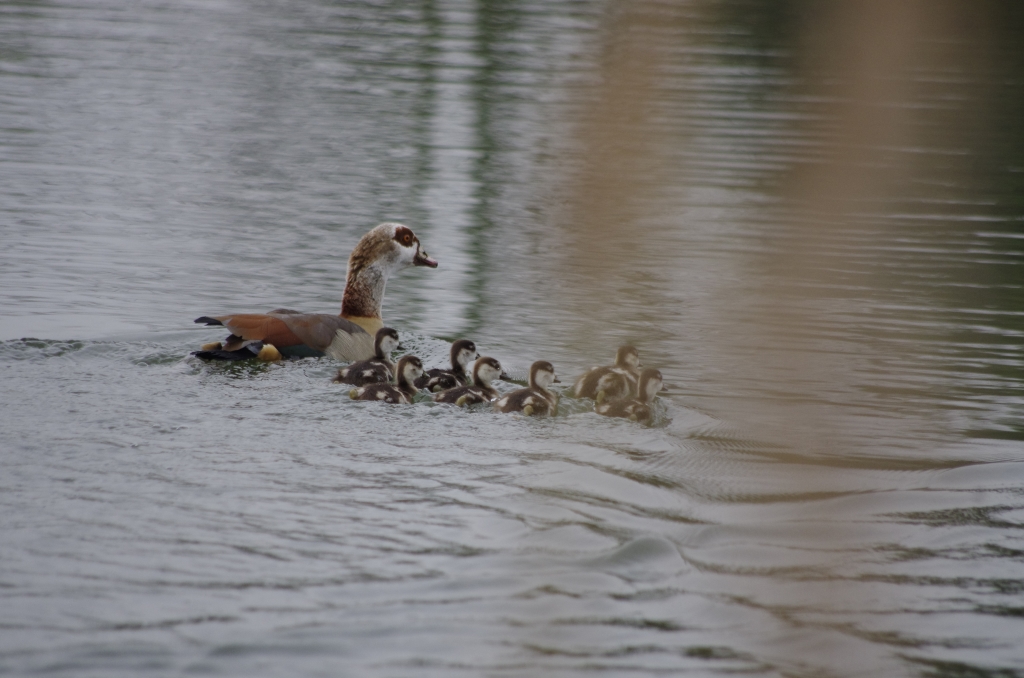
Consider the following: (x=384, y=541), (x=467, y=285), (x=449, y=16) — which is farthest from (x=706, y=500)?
(x=449, y=16)

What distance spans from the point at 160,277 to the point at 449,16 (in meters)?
17.2

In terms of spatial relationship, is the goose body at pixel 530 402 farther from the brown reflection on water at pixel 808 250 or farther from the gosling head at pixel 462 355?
the gosling head at pixel 462 355

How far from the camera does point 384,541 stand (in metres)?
4.71

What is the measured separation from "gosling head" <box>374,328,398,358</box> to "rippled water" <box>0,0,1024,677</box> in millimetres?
660

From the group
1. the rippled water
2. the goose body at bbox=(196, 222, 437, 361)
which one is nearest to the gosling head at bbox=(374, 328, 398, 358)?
the goose body at bbox=(196, 222, 437, 361)

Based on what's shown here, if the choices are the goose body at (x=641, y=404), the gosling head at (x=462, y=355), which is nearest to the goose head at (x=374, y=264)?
the gosling head at (x=462, y=355)

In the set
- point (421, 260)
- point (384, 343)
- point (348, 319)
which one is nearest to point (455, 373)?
point (384, 343)

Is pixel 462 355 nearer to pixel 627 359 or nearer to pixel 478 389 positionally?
pixel 478 389

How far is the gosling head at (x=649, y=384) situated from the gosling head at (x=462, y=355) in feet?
4.07

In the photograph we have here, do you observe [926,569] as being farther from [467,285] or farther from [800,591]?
[467,285]

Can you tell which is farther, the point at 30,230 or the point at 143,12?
the point at 143,12

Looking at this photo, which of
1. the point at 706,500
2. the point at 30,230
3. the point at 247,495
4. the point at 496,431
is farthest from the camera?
the point at 30,230

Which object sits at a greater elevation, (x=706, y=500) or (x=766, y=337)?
(x=766, y=337)

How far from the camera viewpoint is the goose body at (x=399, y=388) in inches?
280
